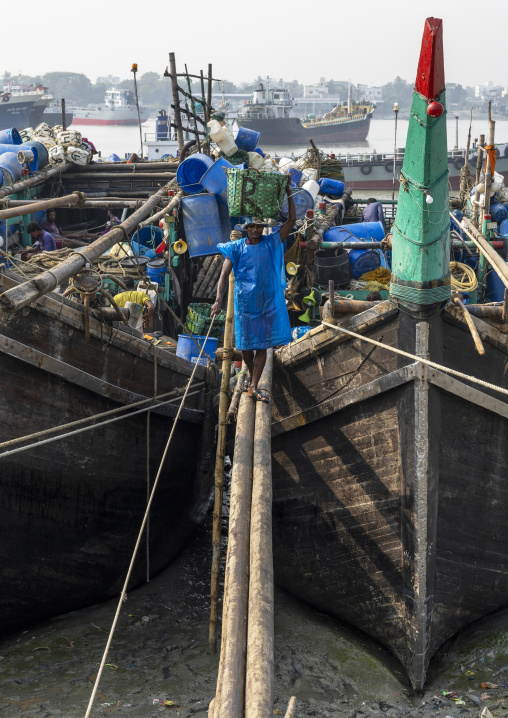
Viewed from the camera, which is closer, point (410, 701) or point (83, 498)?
point (410, 701)

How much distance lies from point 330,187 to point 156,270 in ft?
18.6

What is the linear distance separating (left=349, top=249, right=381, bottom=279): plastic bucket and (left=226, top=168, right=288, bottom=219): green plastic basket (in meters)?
4.66

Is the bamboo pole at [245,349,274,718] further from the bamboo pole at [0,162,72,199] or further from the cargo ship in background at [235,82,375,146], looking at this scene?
the cargo ship in background at [235,82,375,146]

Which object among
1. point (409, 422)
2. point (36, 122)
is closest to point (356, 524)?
point (409, 422)

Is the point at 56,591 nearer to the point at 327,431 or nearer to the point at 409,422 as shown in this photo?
the point at 327,431

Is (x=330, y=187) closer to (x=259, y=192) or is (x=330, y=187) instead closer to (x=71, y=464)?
(x=259, y=192)

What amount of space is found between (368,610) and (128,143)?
70.4 m

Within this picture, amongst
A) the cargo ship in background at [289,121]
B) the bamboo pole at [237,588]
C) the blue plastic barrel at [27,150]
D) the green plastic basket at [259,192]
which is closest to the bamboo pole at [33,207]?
the green plastic basket at [259,192]

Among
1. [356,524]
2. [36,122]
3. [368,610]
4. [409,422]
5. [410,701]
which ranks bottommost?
[410,701]

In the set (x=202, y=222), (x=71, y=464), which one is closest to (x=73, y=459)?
(x=71, y=464)

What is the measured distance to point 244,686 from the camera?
281cm

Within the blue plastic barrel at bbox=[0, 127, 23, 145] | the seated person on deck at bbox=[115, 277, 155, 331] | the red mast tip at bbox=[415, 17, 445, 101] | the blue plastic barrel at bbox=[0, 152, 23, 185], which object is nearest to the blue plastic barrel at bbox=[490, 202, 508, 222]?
the seated person on deck at bbox=[115, 277, 155, 331]

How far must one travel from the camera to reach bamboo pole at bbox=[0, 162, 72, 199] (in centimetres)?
1080

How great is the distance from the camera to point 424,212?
4.35 m
